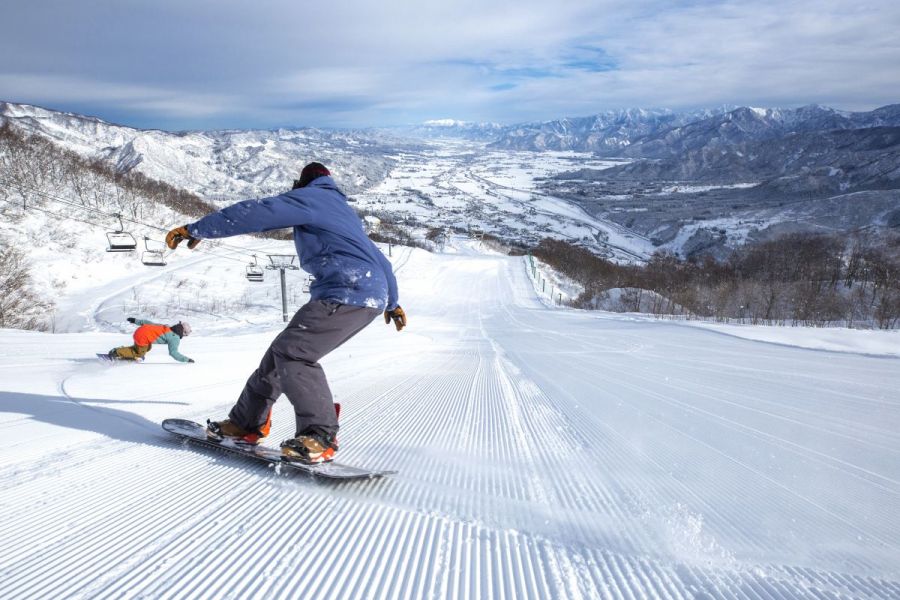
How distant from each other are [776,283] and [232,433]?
152 feet

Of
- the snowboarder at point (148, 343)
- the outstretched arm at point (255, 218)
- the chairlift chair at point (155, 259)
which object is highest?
the outstretched arm at point (255, 218)

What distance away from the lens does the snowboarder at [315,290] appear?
8.07 ft

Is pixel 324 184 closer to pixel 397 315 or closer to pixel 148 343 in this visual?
pixel 397 315

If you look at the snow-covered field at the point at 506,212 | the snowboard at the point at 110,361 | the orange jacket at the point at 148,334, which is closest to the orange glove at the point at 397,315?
the snowboard at the point at 110,361

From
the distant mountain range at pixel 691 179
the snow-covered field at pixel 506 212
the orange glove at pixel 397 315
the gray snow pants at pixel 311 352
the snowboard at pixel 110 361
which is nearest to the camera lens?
the gray snow pants at pixel 311 352

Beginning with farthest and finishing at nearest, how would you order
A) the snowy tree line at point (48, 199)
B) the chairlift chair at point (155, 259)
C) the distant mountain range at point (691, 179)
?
1. the distant mountain range at point (691, 179)
2. the snowy tree line at point (48, 199)
3. the chairlift chair at point (155, 259)

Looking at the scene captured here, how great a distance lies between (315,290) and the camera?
2.57 meters

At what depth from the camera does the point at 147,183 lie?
141 ft

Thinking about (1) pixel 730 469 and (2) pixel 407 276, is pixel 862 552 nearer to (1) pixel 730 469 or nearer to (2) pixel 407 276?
(1) pixel 730 469

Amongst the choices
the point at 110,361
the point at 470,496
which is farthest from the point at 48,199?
the point at 470,496

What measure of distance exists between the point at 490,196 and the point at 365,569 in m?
168

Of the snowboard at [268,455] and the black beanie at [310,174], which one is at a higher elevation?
the black beanie at [310,174]

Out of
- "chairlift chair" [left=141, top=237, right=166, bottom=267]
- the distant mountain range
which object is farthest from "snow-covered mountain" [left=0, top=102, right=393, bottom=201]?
"chairlift chair" [left=141, top=237, right=166, bottom=267]

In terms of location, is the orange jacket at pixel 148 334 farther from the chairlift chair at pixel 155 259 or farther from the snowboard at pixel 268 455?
the chairlift chair at pixel 155 259
